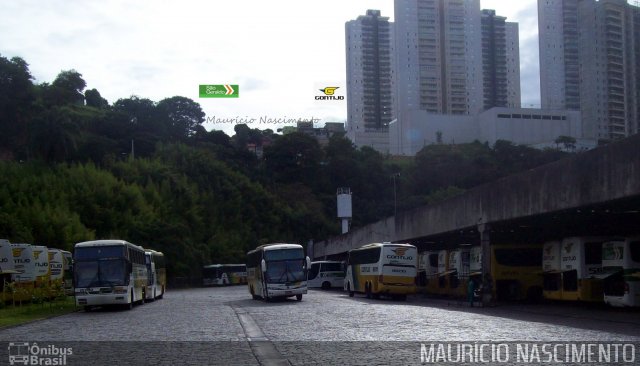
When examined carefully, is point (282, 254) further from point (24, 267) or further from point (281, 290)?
point (24, 267)

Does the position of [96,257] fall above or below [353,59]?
below

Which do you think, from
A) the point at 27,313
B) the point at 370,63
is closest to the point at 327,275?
the point at 27,313

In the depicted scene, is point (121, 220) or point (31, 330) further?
point (121, 220)

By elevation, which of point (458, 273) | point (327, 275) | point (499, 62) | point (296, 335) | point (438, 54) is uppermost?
point (499, 62)

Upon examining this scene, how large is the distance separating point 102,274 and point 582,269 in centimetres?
1926

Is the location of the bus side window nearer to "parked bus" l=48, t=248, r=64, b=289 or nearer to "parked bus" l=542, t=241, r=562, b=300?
"parked bus" l=48, t=248, r=64, b=289

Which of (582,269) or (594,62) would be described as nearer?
(582,269)

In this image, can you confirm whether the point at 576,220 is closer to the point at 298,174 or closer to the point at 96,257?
the point at 96,257

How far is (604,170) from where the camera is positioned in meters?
21.1

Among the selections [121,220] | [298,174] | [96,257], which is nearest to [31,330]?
[96,257]

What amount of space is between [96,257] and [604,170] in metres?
20.4

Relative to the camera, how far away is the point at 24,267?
1495 inches

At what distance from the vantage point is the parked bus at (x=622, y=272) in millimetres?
24609

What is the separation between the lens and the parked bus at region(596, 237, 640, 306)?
24.6 metres
